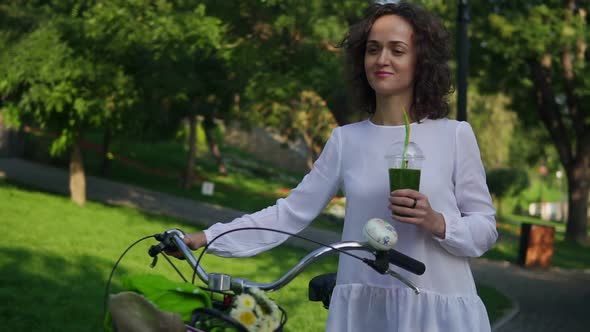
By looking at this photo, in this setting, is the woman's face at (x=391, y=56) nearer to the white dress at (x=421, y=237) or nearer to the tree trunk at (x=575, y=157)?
the white dress at (x=421, y=237)

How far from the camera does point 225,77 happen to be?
19234 mm

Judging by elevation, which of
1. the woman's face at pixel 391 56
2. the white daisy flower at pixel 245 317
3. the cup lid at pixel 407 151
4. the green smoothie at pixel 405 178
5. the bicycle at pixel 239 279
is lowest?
the white daisy flower at pixel 245 317

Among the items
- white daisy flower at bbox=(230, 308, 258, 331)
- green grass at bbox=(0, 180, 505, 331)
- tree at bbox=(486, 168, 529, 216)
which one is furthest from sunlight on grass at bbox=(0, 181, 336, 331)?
tree at bbox=(486, 168, 529, 216)

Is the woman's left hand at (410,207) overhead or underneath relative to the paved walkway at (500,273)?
overhead

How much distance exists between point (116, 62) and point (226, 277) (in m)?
15.9

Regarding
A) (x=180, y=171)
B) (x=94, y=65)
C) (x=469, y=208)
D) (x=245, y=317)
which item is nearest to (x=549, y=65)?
(x=94, y=65)

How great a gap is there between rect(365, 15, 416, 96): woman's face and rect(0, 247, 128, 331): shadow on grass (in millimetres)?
5114

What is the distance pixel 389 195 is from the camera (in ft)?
9.09

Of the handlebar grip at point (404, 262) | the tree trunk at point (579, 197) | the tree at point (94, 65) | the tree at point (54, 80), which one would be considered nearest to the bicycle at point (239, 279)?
the handlebar grip at point (404, 262)

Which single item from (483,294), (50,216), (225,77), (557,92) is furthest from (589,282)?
(557,92)

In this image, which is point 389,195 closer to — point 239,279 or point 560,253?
point 239,279

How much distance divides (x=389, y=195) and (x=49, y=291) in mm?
6651

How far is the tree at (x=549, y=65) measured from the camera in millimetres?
22547

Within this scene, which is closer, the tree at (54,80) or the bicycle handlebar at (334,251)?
the bicycle handlebar at (334,251)
